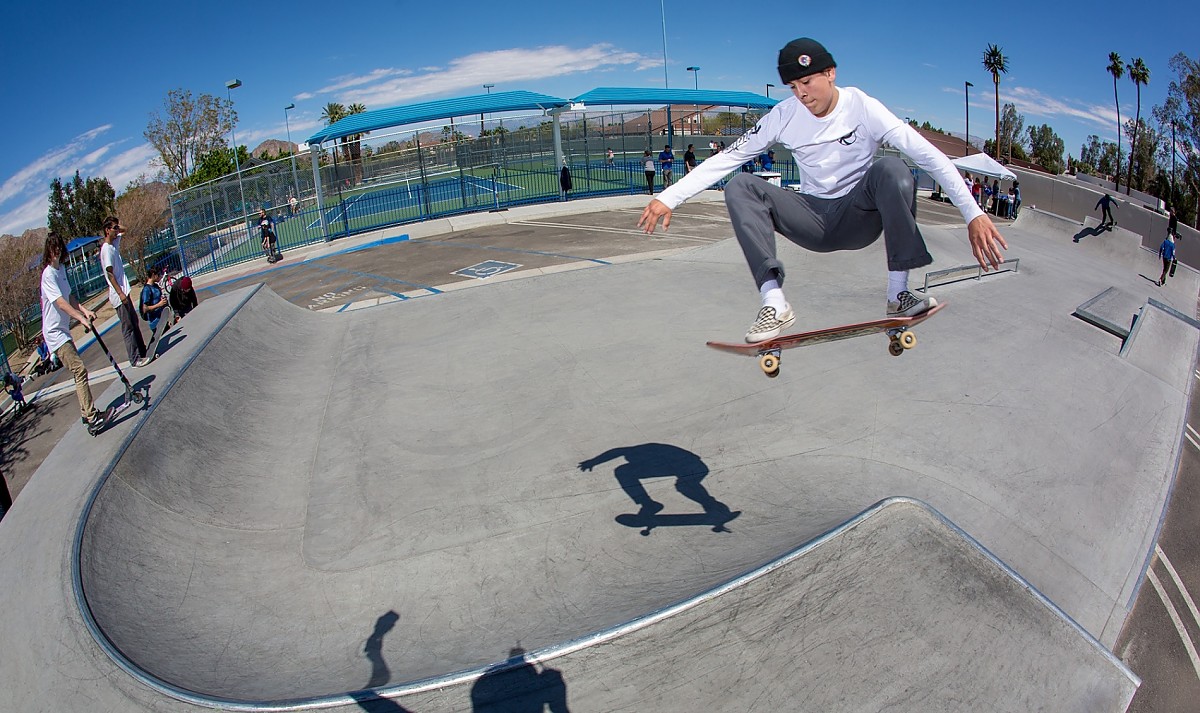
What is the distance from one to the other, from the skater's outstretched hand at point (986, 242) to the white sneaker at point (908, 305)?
0.65 m

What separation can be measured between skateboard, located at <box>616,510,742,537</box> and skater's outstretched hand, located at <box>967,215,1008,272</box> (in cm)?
276

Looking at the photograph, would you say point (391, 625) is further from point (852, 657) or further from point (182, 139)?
point (182, 139)

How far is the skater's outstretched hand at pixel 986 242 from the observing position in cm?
362

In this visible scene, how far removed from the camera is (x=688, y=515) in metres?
5.43

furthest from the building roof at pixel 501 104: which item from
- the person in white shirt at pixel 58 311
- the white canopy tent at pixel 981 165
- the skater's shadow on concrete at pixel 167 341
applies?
the person in white shirt at pixel 58 311

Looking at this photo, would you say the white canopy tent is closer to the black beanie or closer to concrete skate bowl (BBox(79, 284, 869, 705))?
concrete skate bowl (BBox(79, 284, 869, 705))

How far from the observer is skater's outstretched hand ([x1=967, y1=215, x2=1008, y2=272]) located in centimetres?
362

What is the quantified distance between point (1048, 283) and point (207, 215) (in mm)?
25506

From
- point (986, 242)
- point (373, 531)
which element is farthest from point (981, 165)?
point (373, 531)

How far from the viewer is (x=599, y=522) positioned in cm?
531

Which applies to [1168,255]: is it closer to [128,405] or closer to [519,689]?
[519,689]

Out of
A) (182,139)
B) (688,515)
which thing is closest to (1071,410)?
(688,515)

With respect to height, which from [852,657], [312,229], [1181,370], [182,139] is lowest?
[1181,370]

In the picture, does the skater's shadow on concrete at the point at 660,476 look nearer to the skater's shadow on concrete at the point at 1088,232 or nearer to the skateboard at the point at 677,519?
the skateboard at the point at 677,519
